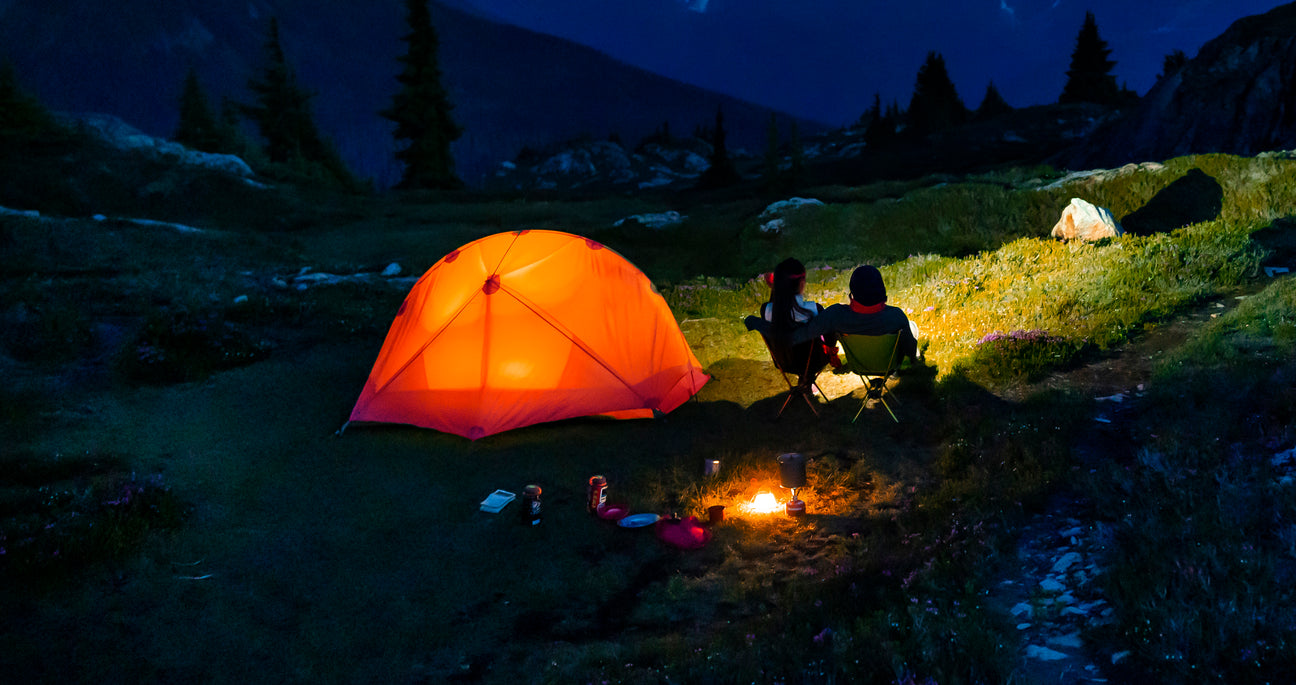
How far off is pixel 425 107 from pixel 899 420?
50742 mm

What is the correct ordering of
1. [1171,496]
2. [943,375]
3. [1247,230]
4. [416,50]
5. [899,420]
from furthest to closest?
1. [416,50]
2. [1247,230]
3. [943,375]
4. [899,420]
5. [1171,496]

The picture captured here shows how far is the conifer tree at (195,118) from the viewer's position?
51938 millimetres

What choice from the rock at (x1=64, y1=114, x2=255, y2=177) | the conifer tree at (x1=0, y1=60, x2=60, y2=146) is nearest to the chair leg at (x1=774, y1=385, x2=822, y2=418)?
the rock at (x1=64, y1=114, x2=255, y2=177)

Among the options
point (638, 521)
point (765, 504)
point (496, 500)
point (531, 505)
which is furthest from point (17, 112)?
point (765, 504)

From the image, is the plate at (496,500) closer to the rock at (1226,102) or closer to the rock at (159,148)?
the rock at (1226,102)

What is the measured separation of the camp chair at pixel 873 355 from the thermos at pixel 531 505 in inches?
144

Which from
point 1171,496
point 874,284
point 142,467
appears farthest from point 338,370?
point 1171,496

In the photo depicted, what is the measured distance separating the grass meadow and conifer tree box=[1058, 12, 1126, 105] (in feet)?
244

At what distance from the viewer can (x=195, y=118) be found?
5281 cm

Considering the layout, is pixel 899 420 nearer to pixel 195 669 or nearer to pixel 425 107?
pixel 195 669

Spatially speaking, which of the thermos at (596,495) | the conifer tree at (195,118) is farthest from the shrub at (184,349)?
the conifer tree at (195,118)

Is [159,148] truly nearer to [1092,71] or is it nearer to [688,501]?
[688,501]

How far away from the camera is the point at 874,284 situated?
25.2 feet

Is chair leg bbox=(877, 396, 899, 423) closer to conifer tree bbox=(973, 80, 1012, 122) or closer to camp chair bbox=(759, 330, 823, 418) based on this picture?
camp chair bbox=(759, 330, 823, 418)
